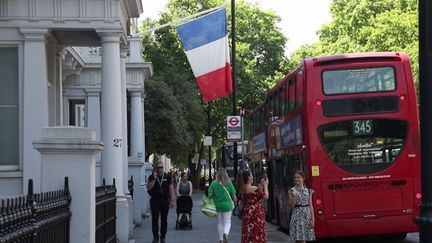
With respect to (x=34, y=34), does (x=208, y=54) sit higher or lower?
higher

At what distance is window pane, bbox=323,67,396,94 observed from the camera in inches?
606

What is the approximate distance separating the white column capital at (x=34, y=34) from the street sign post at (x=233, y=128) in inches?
396

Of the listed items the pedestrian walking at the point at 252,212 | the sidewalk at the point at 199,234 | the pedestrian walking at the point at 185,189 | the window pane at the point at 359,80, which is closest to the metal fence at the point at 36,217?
the pedestrian walking at the point at 252,212

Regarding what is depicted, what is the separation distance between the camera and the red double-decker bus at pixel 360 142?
14.9 meters

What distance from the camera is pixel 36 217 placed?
585 cm

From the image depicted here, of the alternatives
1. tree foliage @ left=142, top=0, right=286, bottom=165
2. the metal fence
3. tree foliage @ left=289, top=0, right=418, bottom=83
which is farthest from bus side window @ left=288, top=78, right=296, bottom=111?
tree foliage @ left=142, top=0, right=286, bottom=165

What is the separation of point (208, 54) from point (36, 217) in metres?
13.8

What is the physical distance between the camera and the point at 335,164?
14969 millimetres

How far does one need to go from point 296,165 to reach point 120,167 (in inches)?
160

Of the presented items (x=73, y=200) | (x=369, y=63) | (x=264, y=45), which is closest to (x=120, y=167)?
(x=369, y=63)

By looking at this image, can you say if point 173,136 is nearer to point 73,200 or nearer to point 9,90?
point 9,90

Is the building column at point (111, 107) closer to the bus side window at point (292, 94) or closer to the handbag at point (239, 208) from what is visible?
the handbag at point (239, 208)

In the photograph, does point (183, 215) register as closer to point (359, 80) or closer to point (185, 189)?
Answer: point (185, 189)

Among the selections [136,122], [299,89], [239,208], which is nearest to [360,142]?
[299,89]
